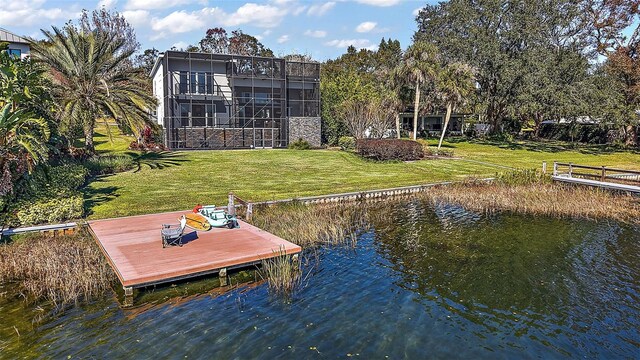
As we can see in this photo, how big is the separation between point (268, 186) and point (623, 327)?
1636 cm

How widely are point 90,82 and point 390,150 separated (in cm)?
1998

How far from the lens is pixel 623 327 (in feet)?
29.3

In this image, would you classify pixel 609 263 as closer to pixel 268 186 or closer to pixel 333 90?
pixel 268 186

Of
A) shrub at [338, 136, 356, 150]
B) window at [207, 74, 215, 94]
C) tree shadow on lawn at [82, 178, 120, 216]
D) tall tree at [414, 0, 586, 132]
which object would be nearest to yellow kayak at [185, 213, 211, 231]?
tree shadow on lawn at [82, 178, 120, 216]

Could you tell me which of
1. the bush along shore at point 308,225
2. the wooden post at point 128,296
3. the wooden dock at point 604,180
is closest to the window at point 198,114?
the bush along shore at point 308,225

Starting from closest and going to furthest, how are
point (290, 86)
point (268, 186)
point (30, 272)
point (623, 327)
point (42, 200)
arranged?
point (623, 327)
point (30, 272)
point (42, 200)
point (268, 186)
point (290, 86)

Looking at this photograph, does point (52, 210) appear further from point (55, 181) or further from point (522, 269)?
point (522, 269)

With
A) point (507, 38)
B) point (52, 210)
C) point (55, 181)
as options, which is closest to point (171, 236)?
point (52, 210)

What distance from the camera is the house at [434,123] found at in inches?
2428

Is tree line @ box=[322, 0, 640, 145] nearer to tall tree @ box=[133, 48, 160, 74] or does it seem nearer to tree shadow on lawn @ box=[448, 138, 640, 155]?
tree shadow on lawn @ box=[448, 138, 640, 155]

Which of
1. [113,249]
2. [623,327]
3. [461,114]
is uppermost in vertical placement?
[461,114]

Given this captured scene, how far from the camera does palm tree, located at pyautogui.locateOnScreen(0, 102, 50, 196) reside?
1371cm

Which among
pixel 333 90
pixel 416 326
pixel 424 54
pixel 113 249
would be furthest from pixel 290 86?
pixel 416 326

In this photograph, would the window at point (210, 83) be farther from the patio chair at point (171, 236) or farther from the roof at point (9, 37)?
the patio chair at point (171, 236)
